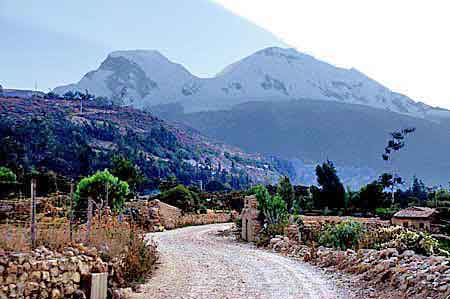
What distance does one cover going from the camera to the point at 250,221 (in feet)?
70.8

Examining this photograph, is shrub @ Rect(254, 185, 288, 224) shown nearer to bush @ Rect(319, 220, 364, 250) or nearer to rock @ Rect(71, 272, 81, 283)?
bush @ Rect(319, 220, 364, 250)

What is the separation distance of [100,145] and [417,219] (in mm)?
66230

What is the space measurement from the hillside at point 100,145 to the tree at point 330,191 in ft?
89.7

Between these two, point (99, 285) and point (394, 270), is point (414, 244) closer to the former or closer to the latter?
point (394, 270)

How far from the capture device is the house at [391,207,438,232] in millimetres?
28314

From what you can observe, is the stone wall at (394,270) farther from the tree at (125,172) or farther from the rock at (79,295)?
the tree at (125,172)

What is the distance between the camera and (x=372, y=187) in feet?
132

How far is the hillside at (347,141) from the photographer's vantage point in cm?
16975

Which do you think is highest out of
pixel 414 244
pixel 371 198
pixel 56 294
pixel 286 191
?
pixel 286 191

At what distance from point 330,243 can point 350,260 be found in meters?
3.70

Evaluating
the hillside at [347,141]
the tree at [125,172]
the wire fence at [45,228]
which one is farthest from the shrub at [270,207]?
the hillside at [347,141]

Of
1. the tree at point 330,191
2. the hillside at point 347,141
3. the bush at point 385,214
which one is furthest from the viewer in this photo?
the hillside at point 347,141

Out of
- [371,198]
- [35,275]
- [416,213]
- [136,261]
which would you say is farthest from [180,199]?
[35,275]

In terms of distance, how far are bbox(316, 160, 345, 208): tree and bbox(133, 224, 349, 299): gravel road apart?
2392 centimetres
